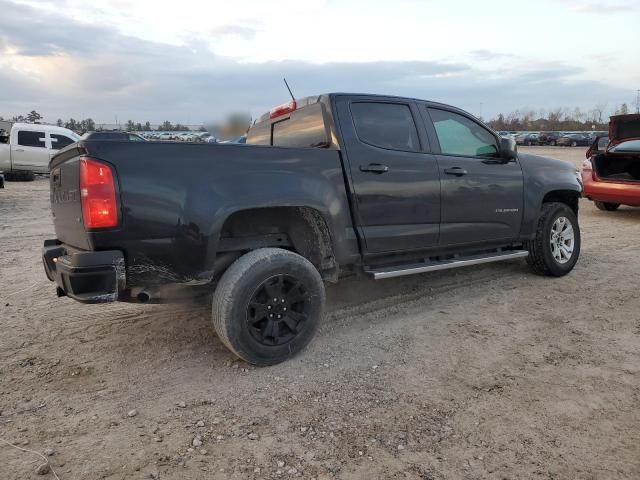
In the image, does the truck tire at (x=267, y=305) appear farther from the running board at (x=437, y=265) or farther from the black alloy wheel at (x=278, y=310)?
the running board at (x=437, y=265)

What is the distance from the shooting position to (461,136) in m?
4.92

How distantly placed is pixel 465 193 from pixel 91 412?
11.6 ft

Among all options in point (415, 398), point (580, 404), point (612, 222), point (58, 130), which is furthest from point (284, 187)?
point (58, 130)

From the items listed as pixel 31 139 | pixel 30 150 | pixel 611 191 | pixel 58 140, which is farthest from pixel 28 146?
pixel 611 191

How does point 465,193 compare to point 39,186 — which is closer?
point 465,193

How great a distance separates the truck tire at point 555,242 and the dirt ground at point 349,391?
437mm

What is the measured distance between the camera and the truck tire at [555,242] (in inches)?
217

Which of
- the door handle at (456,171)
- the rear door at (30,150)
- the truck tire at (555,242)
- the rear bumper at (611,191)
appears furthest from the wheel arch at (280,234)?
the rear door at (30,150)

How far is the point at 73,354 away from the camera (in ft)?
12.3

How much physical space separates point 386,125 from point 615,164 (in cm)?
810

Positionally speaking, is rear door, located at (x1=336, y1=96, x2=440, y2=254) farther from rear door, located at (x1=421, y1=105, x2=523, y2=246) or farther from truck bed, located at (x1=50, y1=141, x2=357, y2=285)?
truck bed, located at (x1=50, y1=141, x2=357, y2=285)

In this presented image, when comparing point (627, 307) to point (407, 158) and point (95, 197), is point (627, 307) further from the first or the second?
point (95, 197)

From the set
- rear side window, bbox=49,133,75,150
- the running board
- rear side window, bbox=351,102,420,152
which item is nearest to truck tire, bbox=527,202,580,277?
the running board

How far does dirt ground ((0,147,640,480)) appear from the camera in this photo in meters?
2.52
